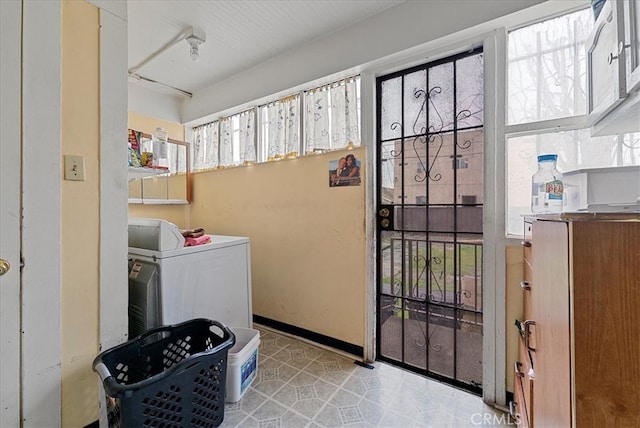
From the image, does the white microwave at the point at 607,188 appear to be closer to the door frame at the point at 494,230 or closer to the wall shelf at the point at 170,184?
the door frame at the point at 494,230

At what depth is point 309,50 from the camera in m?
2.35

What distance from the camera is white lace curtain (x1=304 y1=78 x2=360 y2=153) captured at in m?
2.23

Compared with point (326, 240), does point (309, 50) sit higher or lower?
higher

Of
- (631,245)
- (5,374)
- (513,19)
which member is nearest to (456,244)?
(631,245)

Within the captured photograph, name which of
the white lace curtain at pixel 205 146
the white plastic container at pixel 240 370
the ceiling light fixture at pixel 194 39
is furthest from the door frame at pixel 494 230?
the white lace curtain at pixel 205 146

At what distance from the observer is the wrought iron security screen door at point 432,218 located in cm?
177

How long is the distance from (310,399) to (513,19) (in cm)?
256

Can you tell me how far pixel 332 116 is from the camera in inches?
92.5

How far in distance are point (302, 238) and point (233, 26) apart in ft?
5.89

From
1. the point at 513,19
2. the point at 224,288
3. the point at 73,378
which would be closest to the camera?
the point at 73,378

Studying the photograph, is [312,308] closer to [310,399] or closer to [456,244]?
[310,399]

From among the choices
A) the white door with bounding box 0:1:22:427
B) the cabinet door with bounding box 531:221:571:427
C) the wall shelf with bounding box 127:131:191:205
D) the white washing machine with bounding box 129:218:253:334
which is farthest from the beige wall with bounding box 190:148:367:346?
the white door with bounding box 0:1:22:427

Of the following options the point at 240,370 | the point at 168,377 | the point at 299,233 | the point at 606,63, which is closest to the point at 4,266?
the point at 168,377

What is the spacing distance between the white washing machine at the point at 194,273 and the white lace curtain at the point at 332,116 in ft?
3.63
